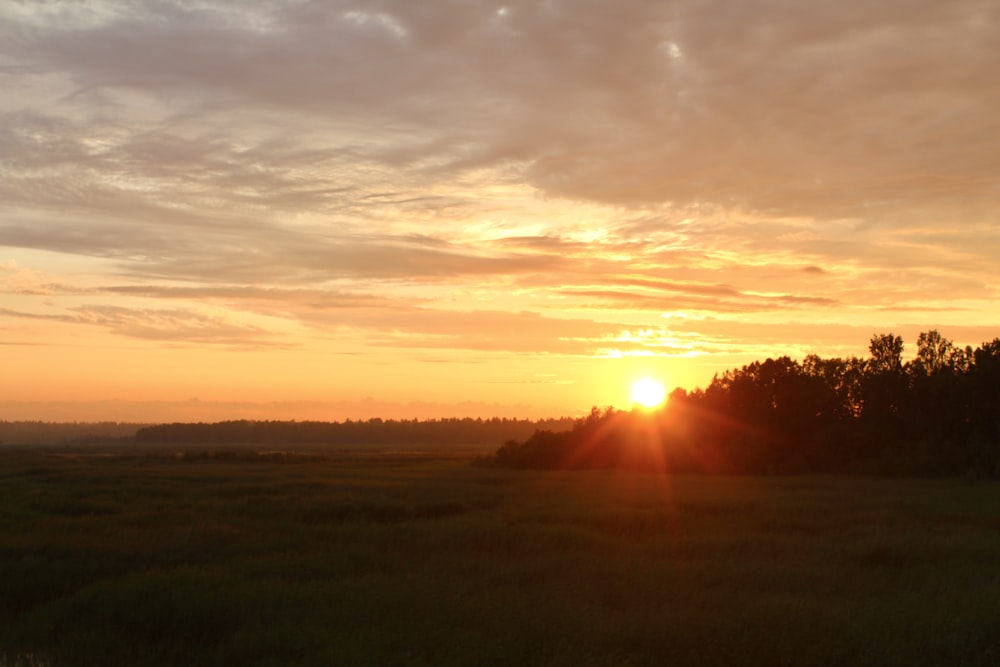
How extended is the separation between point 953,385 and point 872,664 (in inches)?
1923

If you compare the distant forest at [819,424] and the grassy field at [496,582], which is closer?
the grassy field at [496,582]

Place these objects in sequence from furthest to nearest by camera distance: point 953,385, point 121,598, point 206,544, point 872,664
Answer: point 953,385 < point 206,544 < point 121,598 < point 872,664

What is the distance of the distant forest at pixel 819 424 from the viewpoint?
52.2 metres

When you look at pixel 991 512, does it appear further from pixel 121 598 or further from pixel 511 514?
pixel 121 598

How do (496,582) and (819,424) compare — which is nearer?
(496,582)

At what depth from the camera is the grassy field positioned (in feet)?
39.0

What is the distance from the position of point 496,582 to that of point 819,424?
4875 centimetres

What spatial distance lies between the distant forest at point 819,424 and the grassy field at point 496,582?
2489 cm

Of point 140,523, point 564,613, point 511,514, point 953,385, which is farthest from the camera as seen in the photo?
point 953,385

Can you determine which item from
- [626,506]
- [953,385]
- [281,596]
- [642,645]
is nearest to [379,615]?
[281,596]

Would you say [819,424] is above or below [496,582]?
above

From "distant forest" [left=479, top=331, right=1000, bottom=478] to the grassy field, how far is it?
24.9 meters

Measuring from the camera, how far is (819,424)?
5962cm

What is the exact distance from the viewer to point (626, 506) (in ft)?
95.4
